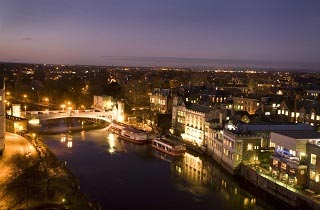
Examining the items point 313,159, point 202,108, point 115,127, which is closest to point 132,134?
point 115,127

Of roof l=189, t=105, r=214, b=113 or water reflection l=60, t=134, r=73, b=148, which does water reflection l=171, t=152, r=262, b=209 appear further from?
water reflection l=60, t=134, r=73, b=148

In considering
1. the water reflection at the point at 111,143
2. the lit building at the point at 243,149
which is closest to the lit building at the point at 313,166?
the lit building at the point at 243,149

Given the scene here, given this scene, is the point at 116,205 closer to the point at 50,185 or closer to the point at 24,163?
the point at 50,185

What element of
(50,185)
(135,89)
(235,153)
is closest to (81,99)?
(135,89)

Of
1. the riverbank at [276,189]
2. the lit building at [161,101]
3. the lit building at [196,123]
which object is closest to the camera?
the riverbank at [276,189]

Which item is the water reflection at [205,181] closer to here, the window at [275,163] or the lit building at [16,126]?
the window at [275,163]

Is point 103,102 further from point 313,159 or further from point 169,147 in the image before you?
point 313,159
